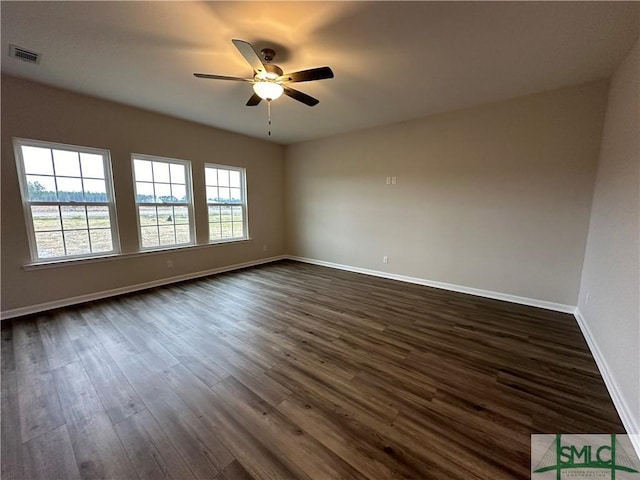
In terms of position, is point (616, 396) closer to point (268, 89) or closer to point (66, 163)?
point (268, 89)

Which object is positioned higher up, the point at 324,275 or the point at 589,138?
the point at 589,138

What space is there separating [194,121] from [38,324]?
11.3 ft

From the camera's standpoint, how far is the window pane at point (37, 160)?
2963 mm

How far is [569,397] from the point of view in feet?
5.79

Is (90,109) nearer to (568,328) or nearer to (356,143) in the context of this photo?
(356,143)

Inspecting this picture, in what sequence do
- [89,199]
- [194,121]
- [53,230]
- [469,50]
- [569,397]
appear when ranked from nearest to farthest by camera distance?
[569,397] → [469,50] → [53,230] → [89,199] → [194,121]

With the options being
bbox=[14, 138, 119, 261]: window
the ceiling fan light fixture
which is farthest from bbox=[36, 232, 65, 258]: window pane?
the ceiling fan light fixture

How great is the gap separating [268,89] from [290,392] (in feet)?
8.49

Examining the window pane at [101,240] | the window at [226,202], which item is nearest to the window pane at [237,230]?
the window at [226,202]

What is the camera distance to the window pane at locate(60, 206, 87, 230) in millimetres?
3242

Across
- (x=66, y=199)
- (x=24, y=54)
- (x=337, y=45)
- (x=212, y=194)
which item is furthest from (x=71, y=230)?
(x=337, y=45)

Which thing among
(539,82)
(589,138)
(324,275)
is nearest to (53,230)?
(324,275)

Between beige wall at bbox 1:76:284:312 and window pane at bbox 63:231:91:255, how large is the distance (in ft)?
0.62

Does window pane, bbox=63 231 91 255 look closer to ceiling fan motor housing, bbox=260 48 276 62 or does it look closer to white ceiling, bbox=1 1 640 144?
white ceiling, bbox=1 1 640 144
